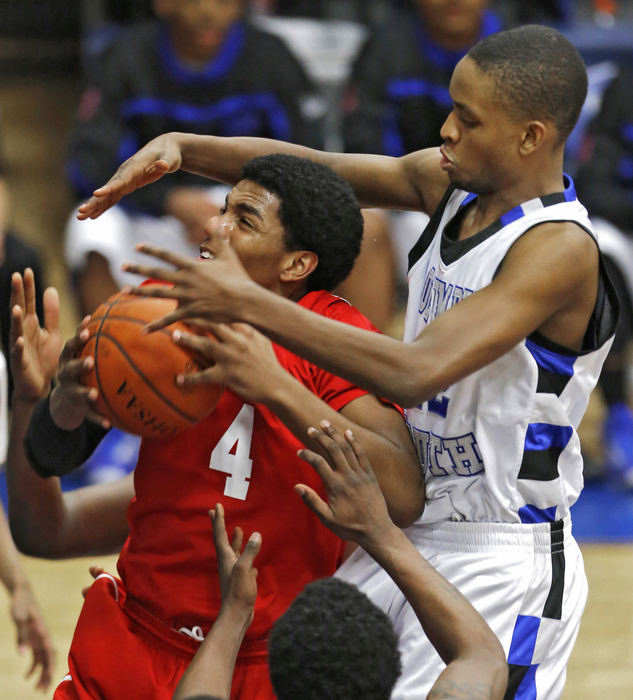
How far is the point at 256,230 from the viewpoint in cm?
274

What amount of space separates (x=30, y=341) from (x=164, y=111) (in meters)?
3.46

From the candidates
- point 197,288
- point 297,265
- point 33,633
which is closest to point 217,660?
point 197,288

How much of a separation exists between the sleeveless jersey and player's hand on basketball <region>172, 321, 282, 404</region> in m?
0.49

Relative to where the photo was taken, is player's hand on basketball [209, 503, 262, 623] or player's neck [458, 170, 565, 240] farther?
player's neck [458, 170, 565, 240]

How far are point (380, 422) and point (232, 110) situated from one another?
153 inches

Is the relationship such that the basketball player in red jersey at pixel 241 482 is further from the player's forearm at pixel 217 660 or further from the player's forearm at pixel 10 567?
the player's forearm at pixel 10 567

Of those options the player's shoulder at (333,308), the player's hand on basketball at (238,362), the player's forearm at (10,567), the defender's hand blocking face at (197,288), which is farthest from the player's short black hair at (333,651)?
the player's forearm at (10,567)

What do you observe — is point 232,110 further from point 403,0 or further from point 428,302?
point 428,302

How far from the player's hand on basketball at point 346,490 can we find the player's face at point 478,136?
620mm

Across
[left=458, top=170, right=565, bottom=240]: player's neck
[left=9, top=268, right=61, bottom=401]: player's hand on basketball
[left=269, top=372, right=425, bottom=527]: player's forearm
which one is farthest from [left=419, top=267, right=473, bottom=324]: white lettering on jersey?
[left=9, top=268, right=61, bottom=401]: player's hand on basketball

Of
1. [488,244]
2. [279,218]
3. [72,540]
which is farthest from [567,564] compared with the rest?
[72,540]

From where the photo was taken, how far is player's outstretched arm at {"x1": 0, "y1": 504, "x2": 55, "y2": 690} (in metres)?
3.32

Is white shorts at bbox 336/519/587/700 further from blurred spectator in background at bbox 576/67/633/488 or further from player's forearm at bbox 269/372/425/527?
blurred spectator in background at bbox 576/67/633/488

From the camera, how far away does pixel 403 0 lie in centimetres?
736
